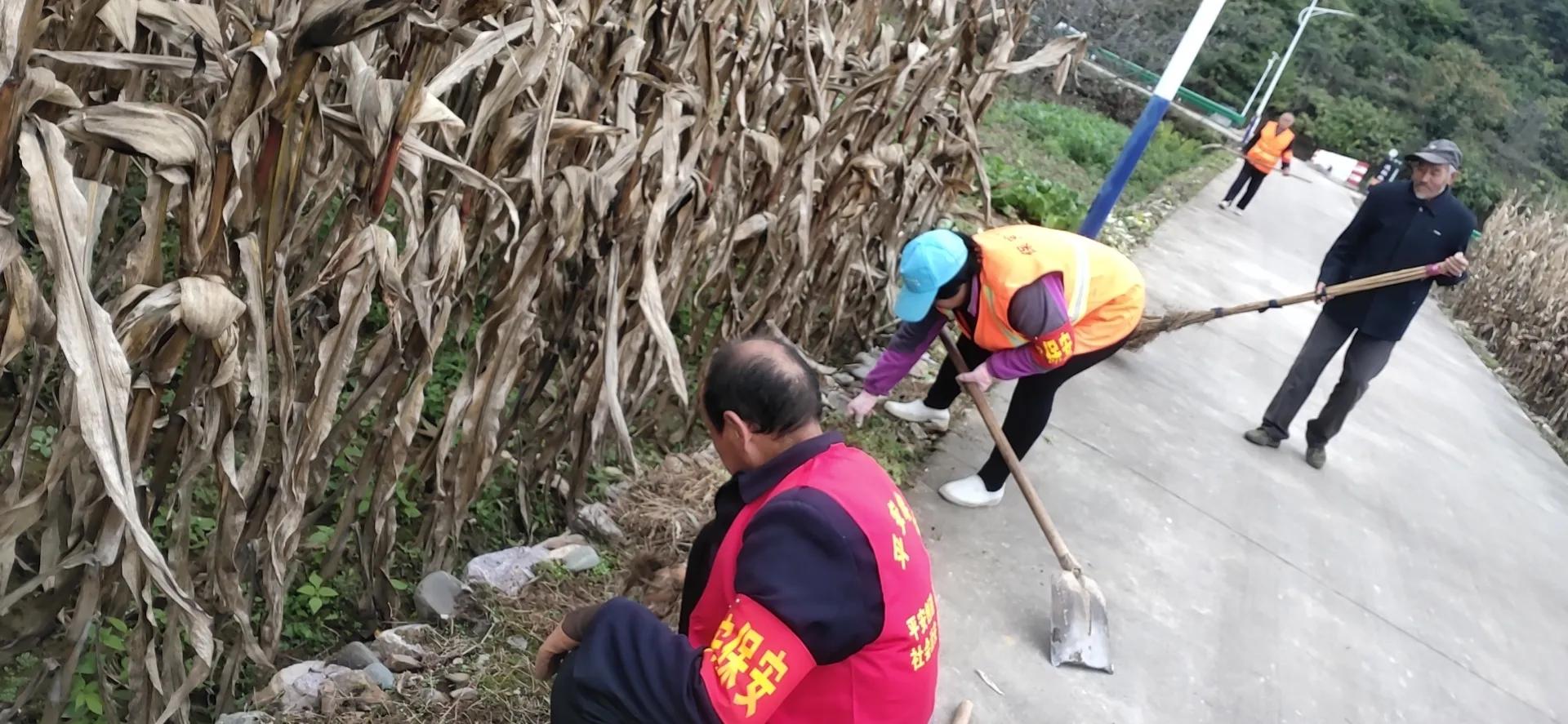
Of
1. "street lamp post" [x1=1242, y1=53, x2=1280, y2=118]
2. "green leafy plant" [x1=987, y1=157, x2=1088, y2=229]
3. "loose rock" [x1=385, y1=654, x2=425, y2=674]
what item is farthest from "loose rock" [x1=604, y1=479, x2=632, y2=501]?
"street lamp post" [x1=1242, y1=53, x2=1280, y2=118]

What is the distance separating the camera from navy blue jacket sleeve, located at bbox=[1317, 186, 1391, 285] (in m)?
5.20

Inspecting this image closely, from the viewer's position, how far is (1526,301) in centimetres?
1120

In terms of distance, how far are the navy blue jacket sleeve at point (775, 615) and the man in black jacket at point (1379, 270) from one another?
404 cm

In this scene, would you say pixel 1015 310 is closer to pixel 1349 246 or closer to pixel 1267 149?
pixel 1349 246

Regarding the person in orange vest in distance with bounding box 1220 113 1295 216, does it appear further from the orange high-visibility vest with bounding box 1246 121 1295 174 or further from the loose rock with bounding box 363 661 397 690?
the loose rock with bounding box 363 661 397 690

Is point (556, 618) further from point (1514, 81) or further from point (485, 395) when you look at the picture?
point (1514, 81)

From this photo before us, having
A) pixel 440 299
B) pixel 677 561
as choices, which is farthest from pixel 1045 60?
pixel 440 299

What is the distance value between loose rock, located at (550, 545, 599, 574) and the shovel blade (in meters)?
1.33

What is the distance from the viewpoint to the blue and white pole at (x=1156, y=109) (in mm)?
5715

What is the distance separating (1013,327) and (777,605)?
77.1 inches

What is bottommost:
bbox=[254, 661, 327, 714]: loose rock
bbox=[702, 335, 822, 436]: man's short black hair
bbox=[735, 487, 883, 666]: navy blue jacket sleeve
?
bbox=[254, 661, 327, 714]: loose rock

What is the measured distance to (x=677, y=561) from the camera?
2.92m

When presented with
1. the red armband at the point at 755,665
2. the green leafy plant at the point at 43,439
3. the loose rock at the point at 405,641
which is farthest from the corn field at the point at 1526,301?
the green leafy plant at the point at 43,439

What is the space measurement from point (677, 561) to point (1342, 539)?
3.13 meters
